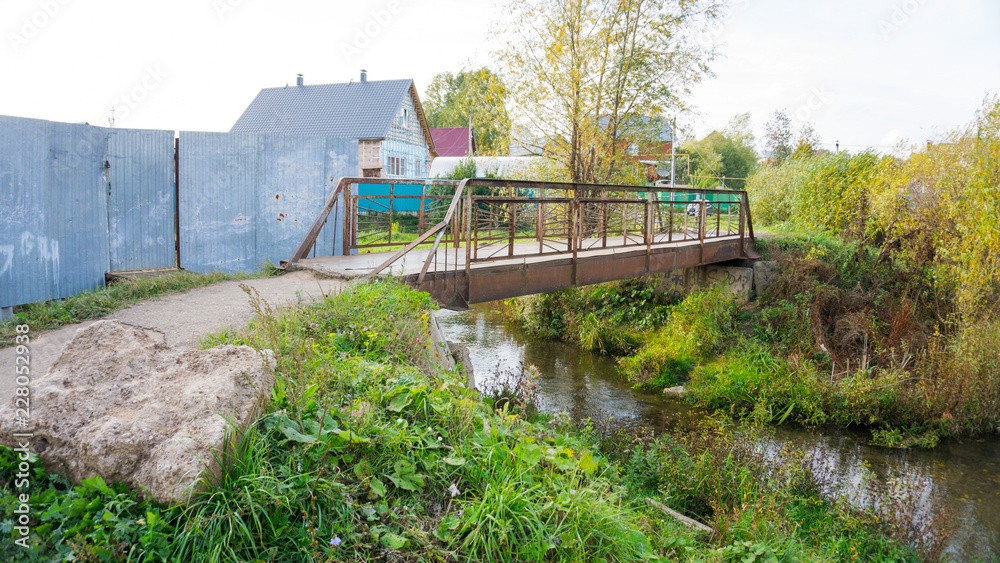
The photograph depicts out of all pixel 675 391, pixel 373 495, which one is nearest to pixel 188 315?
pixel 373 495

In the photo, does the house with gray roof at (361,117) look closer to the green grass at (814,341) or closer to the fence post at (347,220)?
the green grass at (814,341)

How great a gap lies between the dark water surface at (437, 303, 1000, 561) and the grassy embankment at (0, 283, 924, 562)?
104 inches

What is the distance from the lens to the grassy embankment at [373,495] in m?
2.36

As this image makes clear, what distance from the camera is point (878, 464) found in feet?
25.0

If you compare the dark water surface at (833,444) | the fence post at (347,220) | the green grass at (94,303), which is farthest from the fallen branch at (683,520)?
the fence post at (347,220)

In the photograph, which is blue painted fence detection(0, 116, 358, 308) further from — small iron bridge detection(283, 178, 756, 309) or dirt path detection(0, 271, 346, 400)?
dirt path detection(0, 271, 346, 400)

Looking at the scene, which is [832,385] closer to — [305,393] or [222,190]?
[305,393]

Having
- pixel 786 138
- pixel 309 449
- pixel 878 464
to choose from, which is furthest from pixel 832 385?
pixel 786 138

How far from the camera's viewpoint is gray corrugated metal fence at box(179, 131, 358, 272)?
8211 millimetres

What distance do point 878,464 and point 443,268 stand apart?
20.1ft

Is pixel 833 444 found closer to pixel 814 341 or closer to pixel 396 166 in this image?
pixel 814 341

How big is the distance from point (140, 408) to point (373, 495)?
3.87 feet

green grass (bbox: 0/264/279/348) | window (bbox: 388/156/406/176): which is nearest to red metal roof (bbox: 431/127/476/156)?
window (bbox: 388/156/406/176)

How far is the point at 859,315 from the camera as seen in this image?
37.7 ft
